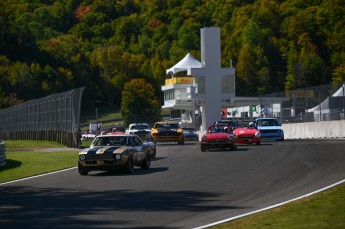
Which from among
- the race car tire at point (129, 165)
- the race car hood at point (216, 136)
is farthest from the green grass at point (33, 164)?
the race car hood at point (216, 136)

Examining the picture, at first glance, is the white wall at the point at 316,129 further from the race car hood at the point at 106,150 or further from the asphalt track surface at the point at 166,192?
the race car hood at the point at 106,150

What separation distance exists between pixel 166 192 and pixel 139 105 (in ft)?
418

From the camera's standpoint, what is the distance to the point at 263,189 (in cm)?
2025

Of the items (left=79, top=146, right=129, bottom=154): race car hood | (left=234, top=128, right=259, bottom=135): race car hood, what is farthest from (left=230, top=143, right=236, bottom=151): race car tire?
(left=79, top=146, right=129, bottom=154): race car hood

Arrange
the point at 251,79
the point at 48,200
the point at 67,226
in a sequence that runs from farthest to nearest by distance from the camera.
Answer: the point at 251,79 < the point at 48,200 < the point at 67,226

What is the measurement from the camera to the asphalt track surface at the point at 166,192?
629 inches

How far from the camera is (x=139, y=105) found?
148 meters

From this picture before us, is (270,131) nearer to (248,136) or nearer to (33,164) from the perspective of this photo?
(248,136)

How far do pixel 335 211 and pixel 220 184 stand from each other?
6.78 meters

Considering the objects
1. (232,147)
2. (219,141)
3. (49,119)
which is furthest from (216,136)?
(49,119)

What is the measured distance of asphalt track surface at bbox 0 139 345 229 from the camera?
1598 centimetres

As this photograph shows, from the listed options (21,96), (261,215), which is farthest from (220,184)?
(21,96)

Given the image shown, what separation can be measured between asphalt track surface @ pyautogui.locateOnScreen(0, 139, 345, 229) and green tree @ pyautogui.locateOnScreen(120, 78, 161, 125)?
4476 inches

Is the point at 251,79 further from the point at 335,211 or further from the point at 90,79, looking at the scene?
the point at 335,211
